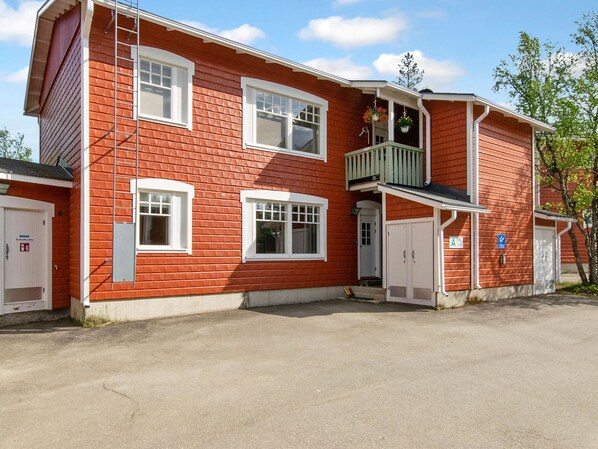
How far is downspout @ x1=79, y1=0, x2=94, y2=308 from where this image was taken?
9.24 metres

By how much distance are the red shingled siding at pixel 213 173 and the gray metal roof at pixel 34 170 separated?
1416mm

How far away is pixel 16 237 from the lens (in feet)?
32.8

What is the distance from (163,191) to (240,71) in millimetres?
3673

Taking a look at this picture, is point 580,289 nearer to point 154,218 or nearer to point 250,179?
point 250,179

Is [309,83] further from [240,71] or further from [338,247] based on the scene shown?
[338,247]

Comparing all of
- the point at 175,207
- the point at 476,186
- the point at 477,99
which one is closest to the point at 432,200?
the point at 476,186

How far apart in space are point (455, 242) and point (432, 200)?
1.58 meters

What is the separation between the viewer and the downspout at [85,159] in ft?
30.3

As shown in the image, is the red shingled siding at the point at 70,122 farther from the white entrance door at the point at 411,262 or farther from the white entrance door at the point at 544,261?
the white entrance door at the point at 544,261

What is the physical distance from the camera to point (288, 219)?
41.1ft

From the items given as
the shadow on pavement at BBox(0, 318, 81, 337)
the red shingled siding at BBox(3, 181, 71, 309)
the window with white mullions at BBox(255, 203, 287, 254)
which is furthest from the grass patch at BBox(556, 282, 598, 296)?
the red shingled siding at BBox(3, 181, 71, 309)

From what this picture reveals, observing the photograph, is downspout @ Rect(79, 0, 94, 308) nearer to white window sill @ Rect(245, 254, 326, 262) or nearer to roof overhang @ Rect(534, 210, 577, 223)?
white window sill @ Rect(245, 254, 326, 262)

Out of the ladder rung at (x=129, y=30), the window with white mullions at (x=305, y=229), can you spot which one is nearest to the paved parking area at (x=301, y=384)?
the window with white mullions at (x=305, y=229)

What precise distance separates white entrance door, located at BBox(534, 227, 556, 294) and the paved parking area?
5.23 m
